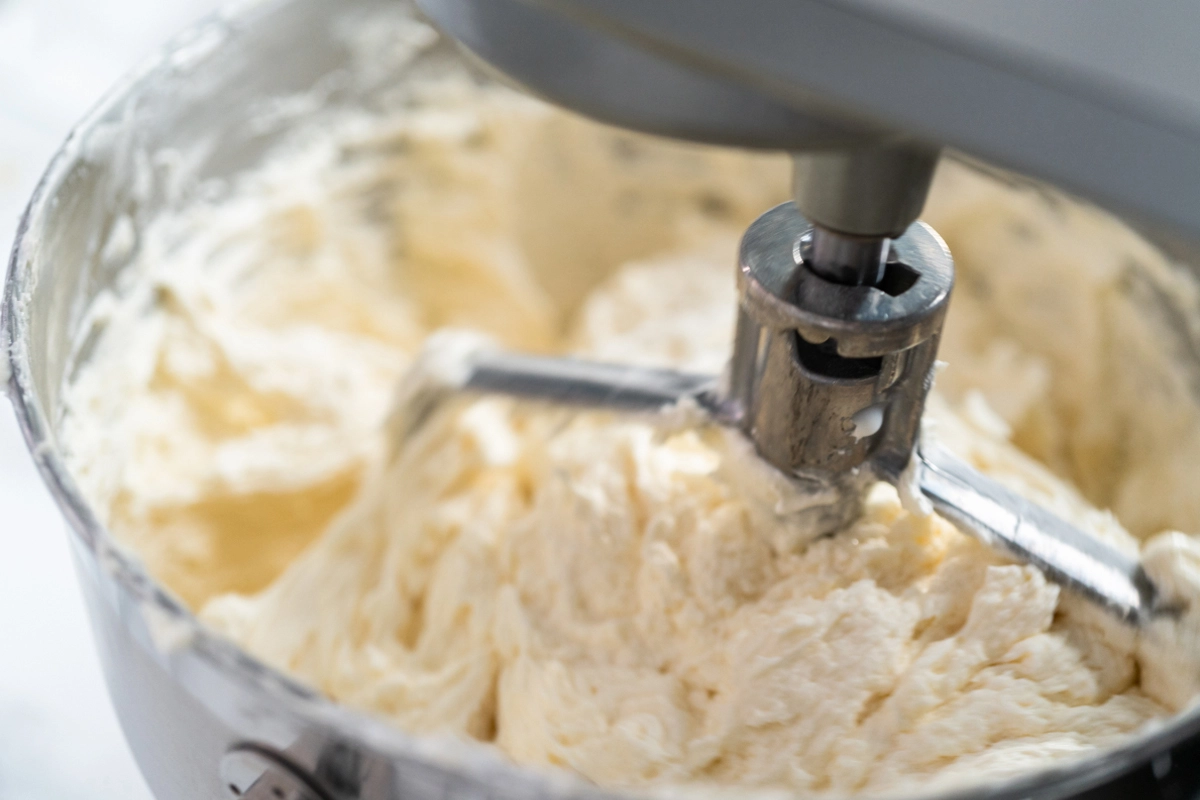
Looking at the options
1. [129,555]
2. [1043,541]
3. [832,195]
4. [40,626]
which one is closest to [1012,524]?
[1043,541]

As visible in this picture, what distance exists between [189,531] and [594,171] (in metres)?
0.52

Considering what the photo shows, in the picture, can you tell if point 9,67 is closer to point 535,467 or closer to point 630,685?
point 535,467

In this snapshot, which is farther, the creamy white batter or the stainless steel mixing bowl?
the creamy white batter

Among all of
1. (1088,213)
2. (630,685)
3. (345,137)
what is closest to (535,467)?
(630,685)

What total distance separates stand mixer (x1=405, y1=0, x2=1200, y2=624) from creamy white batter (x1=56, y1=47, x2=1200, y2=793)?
0.04 meters

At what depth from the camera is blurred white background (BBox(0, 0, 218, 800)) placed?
2.49 feet

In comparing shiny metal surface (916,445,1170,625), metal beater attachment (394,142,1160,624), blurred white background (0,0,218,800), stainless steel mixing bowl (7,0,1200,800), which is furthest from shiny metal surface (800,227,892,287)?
blurred white background (0,0,218,800)

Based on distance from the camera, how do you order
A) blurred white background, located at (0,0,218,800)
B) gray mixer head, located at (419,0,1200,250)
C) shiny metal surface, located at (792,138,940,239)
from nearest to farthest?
gray mixer head, located at (419,0,1200,250)
shiny metal surface, located at (792,138,940,239)
blurred white background, located at (0,0,218,800)

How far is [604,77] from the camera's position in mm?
381

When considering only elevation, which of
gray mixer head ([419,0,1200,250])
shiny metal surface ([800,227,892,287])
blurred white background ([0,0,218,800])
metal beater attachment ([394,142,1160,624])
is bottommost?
blurred white background ([0,0,218,800])

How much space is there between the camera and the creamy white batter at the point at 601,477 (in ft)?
1.98

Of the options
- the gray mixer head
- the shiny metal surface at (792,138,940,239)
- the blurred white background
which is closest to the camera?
the gray mixer head

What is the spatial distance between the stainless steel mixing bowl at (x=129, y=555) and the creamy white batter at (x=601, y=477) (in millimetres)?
61

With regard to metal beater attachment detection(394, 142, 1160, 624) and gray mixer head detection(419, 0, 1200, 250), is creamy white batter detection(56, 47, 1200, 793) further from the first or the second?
gray mixer head detection(419, 0, 1200, 250)
